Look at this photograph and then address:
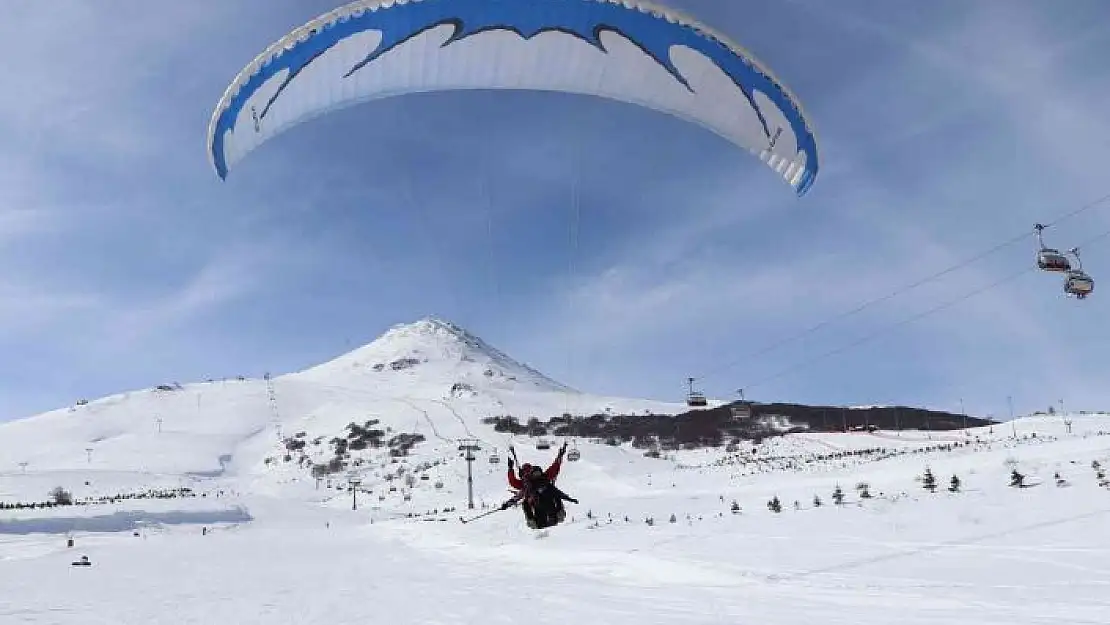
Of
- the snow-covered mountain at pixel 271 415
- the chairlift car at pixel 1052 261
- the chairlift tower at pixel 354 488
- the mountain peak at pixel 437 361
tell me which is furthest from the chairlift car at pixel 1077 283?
the mountain peak at pixel 437 361

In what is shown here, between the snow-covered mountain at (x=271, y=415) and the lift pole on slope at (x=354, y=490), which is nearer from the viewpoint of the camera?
the lift pole on slope at (x=354, y=490)

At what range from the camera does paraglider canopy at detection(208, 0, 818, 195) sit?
10.7m

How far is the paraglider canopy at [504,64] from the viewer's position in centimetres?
1067

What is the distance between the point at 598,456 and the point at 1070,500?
3426cm

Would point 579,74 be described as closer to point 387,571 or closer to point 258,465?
point 387,571

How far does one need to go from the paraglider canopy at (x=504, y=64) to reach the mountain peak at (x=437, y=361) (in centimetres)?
10970

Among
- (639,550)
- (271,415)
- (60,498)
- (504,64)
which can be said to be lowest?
(639,550)

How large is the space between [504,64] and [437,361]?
14638 cm

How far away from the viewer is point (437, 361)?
509ft

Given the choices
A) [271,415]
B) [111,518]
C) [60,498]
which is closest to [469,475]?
[111,518]

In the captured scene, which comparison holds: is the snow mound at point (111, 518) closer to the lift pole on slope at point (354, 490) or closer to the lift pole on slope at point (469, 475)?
the lift pole on slope at point (354, 490)

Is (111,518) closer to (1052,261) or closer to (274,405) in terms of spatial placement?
(1052,261)

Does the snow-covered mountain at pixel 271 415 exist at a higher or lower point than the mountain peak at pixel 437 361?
lower

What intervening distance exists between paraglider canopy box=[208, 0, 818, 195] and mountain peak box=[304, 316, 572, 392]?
10970cm
